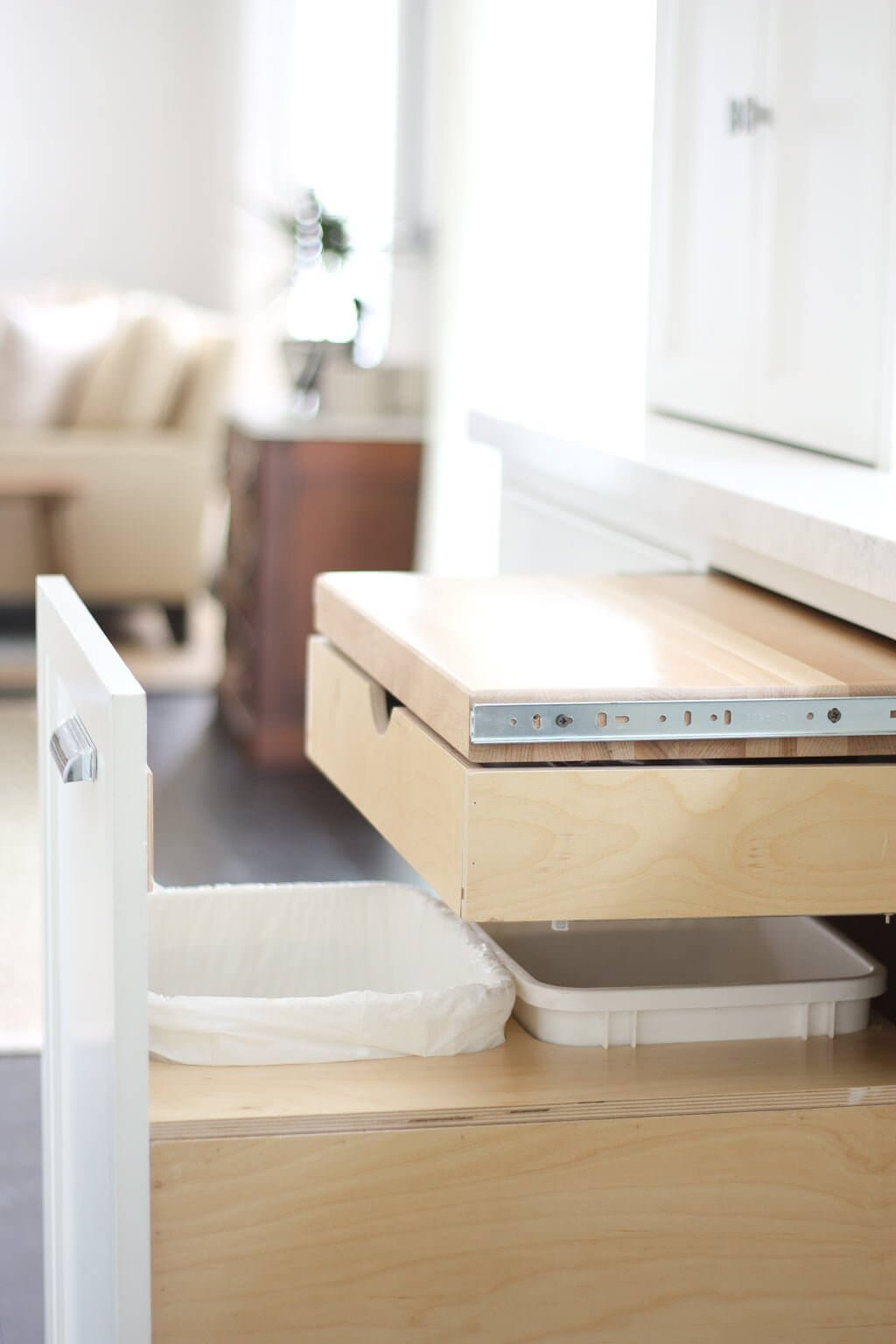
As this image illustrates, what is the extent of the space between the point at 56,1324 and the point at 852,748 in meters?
0.76

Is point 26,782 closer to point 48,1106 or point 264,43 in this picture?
point 48,1106

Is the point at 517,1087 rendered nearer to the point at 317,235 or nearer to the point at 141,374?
the point at 317,235

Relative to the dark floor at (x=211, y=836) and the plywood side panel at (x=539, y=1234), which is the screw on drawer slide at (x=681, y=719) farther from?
the dark floor at (x=211, y=836)

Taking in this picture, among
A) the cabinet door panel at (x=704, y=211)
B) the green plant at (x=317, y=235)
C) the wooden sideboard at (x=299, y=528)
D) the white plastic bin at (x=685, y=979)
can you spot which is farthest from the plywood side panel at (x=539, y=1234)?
the green plant at (x=317, y=235)

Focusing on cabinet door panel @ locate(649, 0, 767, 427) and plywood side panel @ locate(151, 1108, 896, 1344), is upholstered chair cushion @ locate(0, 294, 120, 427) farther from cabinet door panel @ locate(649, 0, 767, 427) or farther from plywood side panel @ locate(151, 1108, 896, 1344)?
plywood side panel @ locate(151, 1108, 896, 1344)

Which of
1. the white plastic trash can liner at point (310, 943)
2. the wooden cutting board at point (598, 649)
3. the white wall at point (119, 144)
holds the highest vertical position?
the white wall at point (119, 144)

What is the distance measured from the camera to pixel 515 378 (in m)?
3.70

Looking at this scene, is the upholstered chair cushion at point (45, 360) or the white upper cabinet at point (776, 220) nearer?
the white upper cabinet at point (776, 220)

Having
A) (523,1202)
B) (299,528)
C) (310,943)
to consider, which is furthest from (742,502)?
(299,528)

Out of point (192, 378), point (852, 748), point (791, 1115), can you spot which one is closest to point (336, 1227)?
point (791, 1115)

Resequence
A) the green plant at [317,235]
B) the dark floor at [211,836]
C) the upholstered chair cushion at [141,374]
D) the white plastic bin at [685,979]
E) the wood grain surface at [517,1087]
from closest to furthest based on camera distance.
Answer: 1. the wood grain surface at [517,1087]
2. the white plastic bin at [685,979]
3. the dark floor at [211,836]
4. the green plant at [317,235]
5. the upholstered chair cushion at [141,374]

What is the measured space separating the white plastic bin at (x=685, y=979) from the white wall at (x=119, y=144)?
277 inches

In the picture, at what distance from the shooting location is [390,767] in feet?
4.43

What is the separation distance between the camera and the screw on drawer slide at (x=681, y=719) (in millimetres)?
1156
